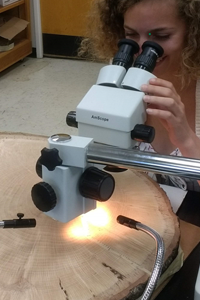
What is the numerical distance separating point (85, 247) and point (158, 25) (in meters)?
0.57

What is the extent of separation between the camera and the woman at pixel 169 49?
2.82 ft

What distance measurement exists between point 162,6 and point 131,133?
434mm

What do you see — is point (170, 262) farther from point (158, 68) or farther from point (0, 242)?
point (158, 68)

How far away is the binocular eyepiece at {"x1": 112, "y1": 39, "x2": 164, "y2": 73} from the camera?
2.76 ft

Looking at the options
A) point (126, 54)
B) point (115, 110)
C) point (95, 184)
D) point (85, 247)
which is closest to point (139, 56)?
point (126, 54)

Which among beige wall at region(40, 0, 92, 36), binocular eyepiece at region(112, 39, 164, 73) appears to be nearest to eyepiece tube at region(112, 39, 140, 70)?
binocular eyepiece at region(112, 39, 164, 73)

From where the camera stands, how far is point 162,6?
3.33ft

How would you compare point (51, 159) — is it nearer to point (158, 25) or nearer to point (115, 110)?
point (115, 110)

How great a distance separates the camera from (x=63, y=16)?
3527mm

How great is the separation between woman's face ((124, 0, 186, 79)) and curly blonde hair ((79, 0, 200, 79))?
19 mm

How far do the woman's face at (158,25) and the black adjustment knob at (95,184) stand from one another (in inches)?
16.5

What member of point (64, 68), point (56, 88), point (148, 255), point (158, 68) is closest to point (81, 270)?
point (148, 255)

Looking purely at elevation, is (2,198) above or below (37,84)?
above

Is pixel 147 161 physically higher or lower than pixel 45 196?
higher
